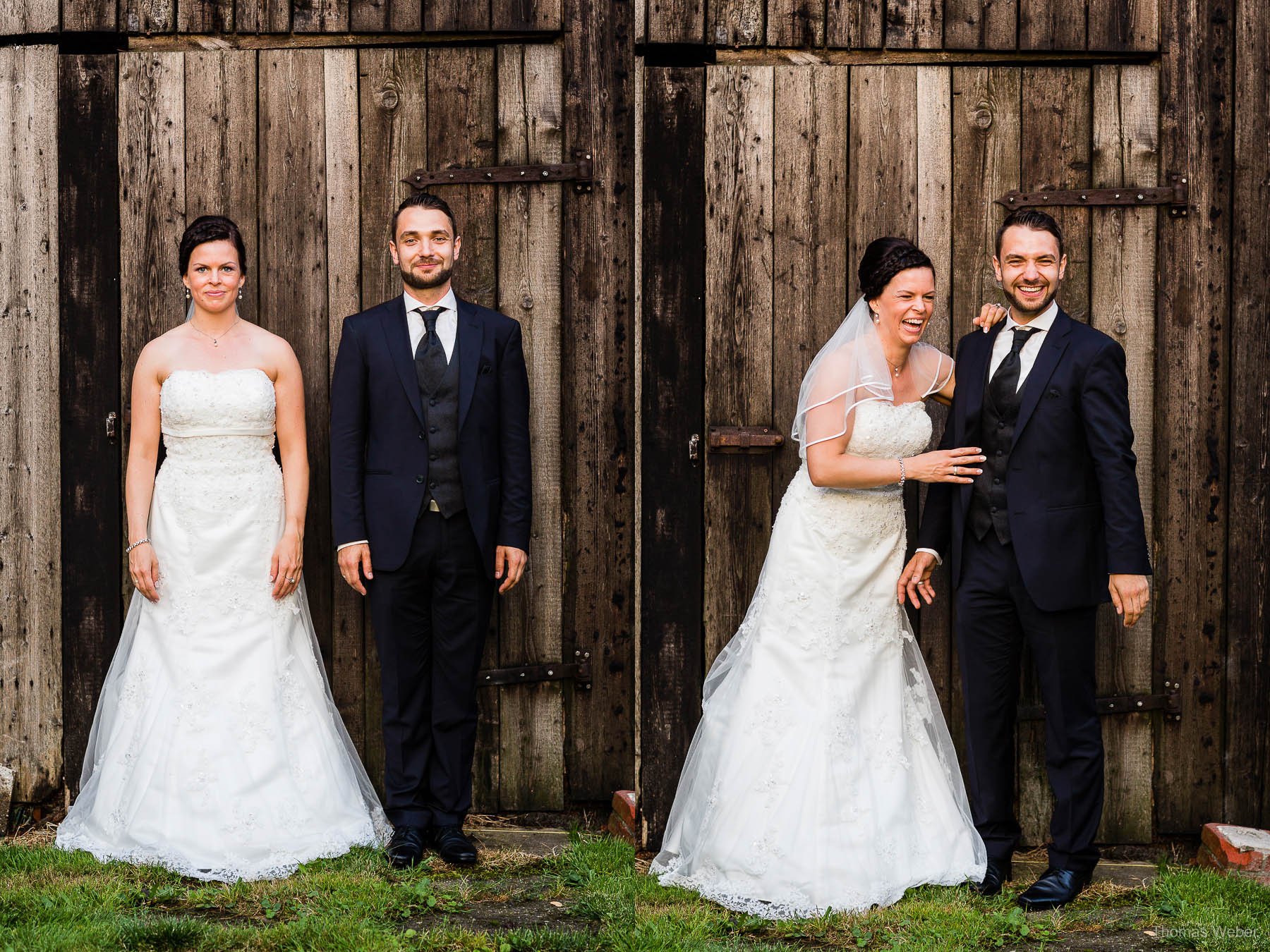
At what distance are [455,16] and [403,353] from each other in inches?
59.3

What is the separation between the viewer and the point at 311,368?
4.97m

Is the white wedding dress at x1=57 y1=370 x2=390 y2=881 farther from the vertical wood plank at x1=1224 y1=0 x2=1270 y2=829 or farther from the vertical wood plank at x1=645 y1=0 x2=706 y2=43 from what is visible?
the vertical wood plank at x1=1224 y1=0 x2=1270 y2=829

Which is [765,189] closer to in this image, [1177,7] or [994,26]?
[994,26]

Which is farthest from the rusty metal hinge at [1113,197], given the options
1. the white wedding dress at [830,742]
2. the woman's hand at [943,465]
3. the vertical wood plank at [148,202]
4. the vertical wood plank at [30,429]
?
the vertical wood plank at [30,429]

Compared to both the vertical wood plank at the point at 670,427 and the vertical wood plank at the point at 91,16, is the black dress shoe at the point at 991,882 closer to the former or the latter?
the vertical wood plank at the point at 670,427

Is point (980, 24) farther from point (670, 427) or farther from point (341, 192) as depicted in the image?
point (341, 192)

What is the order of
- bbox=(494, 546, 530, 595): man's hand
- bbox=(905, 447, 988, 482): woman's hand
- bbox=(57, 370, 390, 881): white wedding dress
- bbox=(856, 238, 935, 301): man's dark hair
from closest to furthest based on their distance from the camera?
bbox=(905, 447, 988, 482): woman's hand < bbox=(856, 238, 935, 301): man's dark hair < bbox=(57, 370, 390, 881): white wedding dress < bbox=(494, 546, 530, 595): man's hand

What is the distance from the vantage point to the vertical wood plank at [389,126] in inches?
195

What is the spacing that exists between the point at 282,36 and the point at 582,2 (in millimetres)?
1239

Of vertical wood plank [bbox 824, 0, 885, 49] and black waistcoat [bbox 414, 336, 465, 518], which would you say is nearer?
black waistcoat [bbox 414, 336, 465, 518]

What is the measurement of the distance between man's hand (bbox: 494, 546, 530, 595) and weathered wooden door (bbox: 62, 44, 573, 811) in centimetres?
67

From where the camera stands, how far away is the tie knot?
418 cm

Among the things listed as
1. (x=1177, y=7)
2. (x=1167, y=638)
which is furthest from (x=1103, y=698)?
(x=1177, y=7)

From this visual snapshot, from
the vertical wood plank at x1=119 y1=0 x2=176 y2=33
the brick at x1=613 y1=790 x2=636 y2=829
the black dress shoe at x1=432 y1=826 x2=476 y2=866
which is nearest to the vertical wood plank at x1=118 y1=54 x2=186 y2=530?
the vertical wood plank at x1=119 y1=0 x2=176 y2=33
